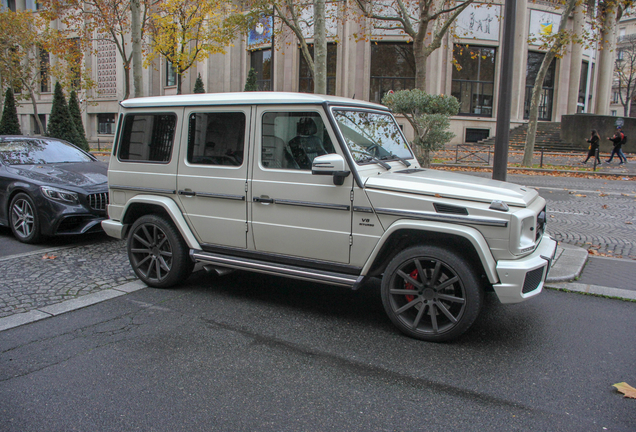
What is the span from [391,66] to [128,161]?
3094 cm

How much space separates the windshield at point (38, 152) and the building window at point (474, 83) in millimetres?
29716

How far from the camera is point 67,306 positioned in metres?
5.16

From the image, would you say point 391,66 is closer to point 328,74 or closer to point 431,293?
point 328,74

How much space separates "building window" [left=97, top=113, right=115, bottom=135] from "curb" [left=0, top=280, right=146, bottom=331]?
142 ft

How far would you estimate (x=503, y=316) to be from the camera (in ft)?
16.2

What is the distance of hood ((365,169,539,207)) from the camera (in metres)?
4.11

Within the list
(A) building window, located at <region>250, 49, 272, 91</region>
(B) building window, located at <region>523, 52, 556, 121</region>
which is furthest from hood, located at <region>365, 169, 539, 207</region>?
(B) building window, located at <region>523, 52, 556, 121</region>

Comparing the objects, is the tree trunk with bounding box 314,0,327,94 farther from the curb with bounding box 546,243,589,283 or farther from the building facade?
the building facade

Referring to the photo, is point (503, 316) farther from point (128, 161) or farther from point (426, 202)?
point (128, 161)

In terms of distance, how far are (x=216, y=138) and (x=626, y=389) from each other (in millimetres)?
4102

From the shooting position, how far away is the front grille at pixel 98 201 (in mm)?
7844

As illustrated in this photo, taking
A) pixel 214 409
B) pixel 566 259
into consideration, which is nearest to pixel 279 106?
pixel 214 409

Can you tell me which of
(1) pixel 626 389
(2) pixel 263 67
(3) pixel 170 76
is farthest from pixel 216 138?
(3) pixel 170 76

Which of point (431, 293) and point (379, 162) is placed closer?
point (431, 293)
